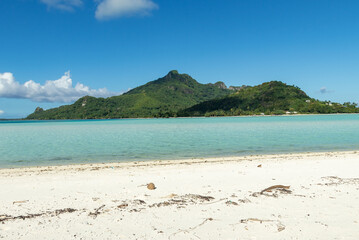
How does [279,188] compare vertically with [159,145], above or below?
above

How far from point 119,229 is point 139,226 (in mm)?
525

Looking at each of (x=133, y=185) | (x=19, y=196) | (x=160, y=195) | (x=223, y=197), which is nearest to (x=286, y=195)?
(x=223, y=197)

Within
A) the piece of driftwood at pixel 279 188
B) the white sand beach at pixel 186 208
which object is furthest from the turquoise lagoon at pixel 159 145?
the piece of driftwood at pixel 279 188

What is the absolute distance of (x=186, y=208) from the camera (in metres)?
8.21

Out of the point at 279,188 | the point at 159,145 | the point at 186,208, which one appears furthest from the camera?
the point at 159,145

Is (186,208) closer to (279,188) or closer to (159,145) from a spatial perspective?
(279,188)

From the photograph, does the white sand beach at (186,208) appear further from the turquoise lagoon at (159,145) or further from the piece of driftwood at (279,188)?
the turquoise lagoon at (159,145)

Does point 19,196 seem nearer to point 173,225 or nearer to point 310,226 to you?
point 173,225

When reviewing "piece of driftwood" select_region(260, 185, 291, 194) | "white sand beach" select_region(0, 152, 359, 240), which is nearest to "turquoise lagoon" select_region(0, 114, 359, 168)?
"white sand beach" select_region(0, 152, 359, 240)

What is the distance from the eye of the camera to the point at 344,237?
5977mm

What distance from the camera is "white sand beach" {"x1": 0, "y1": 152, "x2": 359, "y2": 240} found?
648 cm

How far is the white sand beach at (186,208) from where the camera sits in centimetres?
648

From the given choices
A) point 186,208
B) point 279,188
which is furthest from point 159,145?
point 186,208

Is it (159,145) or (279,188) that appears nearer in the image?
(279,188)
